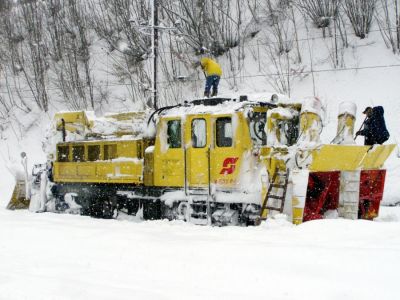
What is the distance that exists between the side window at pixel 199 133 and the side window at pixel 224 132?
0.31 meters

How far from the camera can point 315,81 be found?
61.2 ft

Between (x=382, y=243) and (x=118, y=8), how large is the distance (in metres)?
21.8

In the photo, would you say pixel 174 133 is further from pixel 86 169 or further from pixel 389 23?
pixel 389 23

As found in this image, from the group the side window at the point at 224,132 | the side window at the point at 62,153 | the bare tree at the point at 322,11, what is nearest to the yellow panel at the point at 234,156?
the side window at the point at 224,132

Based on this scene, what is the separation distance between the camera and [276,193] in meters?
9.16

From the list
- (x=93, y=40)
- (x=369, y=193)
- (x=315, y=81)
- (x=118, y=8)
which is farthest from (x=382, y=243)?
(x=93, y=40)

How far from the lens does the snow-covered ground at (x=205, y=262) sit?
478cm

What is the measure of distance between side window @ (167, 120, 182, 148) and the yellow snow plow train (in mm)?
22

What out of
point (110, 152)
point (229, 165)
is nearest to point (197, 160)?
point (229, 165)

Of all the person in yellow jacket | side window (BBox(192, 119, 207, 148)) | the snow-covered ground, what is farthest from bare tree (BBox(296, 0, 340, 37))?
the snow-covered ground

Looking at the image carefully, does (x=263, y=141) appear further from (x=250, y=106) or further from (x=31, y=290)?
(x=31, y=290)

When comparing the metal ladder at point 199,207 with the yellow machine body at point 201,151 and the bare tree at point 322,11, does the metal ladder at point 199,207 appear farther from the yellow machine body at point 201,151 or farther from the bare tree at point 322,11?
the bare tree at point 322,11

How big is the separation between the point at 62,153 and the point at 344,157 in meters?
7.51

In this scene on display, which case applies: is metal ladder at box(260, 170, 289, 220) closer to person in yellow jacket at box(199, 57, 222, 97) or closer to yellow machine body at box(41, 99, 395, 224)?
yellow machine body at box(41, 99, 395, 224)
